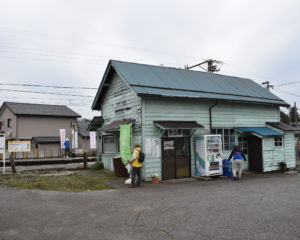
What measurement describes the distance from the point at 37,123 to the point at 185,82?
25750 mm

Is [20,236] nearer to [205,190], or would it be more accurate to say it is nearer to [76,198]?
[76,198]

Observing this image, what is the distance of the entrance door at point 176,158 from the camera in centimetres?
1292

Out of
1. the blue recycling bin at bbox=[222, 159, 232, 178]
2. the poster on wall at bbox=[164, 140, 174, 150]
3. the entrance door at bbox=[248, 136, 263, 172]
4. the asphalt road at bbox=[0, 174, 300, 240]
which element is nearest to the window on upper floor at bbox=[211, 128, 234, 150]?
the entrance door at bbox=[248, 136, 263, 172]

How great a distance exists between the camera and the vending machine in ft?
43.1

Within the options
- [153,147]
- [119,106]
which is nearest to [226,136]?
[153,147]

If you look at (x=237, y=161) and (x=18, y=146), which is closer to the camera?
(x=237, y=161)

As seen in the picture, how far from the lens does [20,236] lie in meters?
5.50

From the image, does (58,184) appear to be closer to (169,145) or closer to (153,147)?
(153,147)

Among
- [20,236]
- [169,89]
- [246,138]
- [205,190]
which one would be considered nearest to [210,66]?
[246,138]

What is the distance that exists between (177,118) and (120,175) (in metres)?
4.07

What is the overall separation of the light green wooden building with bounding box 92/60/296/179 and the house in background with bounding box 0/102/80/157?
18.9 meters

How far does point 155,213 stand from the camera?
7.10 m

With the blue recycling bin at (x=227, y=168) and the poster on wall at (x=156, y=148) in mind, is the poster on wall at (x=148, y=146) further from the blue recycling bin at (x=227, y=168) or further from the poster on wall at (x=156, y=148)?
the blue recycling bin at (x=227, y=168)

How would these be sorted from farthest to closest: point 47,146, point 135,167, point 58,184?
point 47,146
point 58,184
point 135,167
